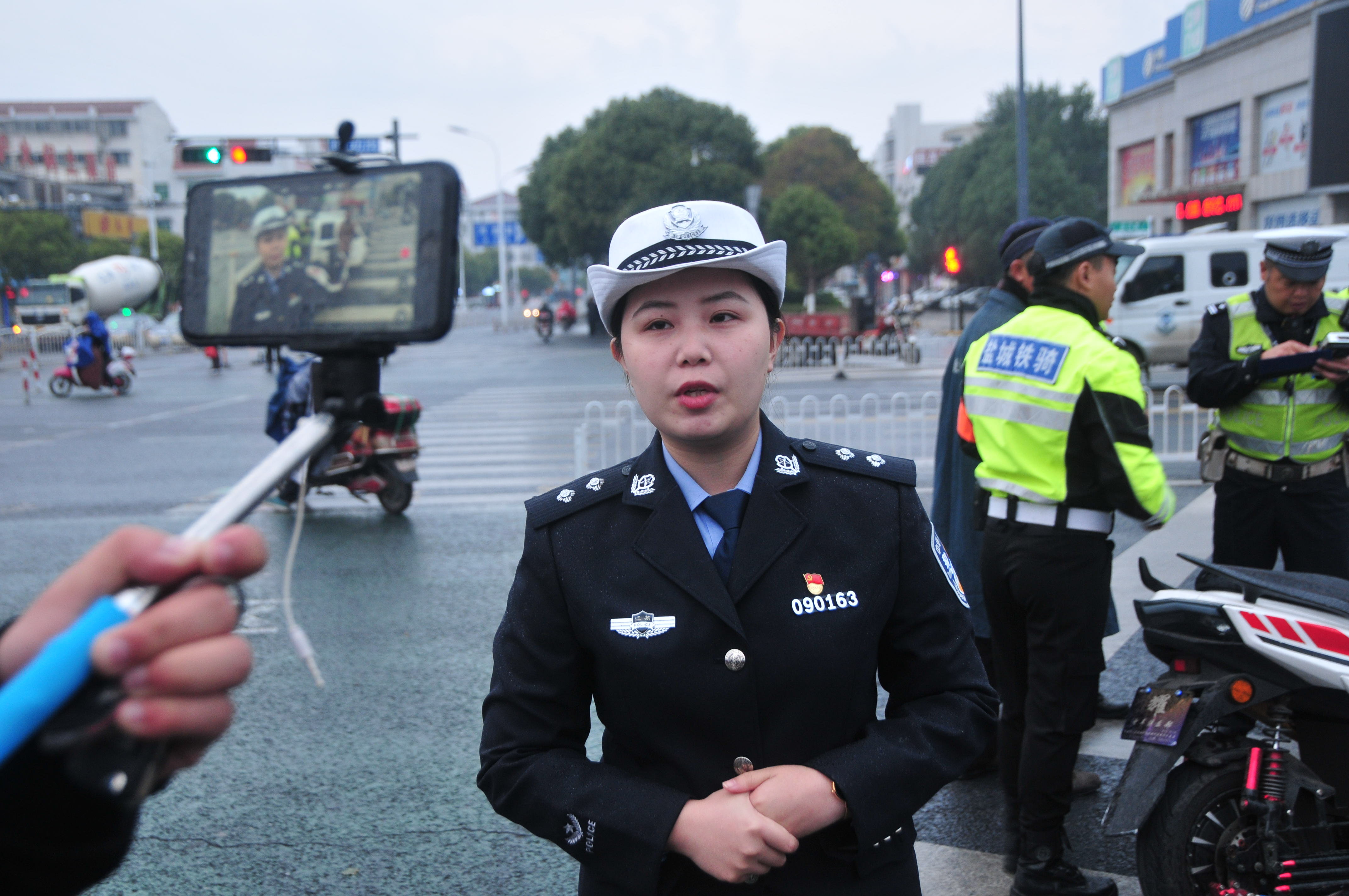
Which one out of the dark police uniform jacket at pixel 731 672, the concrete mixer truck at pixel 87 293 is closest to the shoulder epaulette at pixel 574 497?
the dark police uniform jacket at pixel 731 672

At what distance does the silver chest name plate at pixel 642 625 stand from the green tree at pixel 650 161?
43.1 meters

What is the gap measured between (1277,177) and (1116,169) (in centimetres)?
1308

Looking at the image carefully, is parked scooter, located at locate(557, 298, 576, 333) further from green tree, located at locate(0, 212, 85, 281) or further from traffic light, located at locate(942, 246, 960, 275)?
traffic light, located at locate(942, 246, 960, 275)

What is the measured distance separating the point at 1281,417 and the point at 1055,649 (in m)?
1.74

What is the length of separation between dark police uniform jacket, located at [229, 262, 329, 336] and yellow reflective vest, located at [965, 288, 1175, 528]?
8.19 ft

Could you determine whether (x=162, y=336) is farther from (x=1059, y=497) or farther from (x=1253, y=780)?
(x=1253, y=780)

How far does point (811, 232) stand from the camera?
44.9 m

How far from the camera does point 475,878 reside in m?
3.41

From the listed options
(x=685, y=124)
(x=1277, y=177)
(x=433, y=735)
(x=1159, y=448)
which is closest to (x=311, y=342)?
(x=433, y=735)

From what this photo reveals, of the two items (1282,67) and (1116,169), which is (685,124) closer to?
(1116,169)

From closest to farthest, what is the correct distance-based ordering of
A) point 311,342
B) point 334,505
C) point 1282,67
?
1. point 311,342
2. point 334,505
3. point 1282,67

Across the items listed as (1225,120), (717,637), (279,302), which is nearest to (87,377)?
(717,637)

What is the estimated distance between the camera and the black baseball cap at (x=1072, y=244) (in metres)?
3.29

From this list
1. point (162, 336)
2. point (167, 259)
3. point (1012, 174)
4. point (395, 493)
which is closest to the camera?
point (395, 493)
